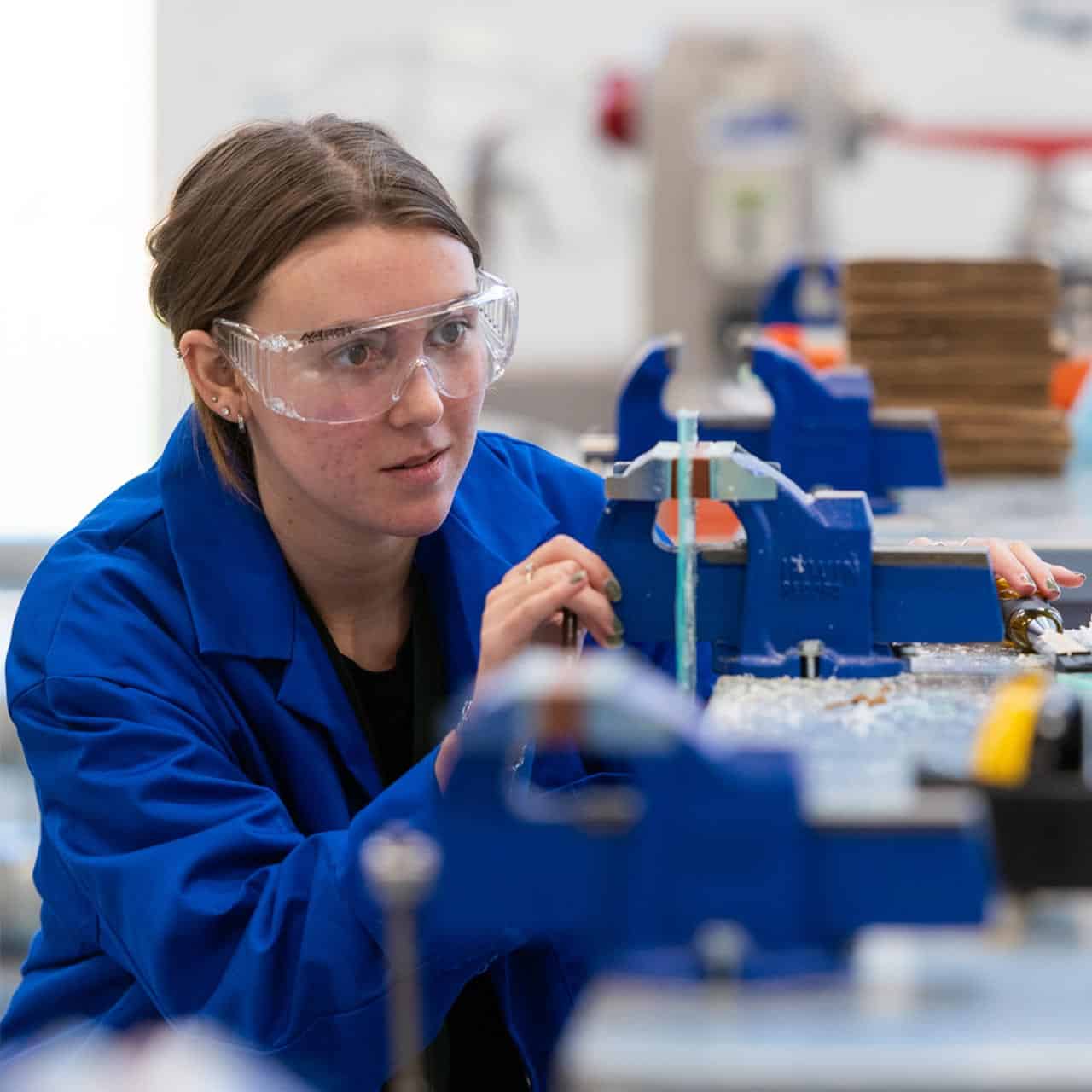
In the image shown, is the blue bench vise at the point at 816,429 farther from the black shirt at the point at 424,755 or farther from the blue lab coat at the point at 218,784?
the black shirt at the point at 424,755

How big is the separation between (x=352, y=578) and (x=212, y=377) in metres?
0.25

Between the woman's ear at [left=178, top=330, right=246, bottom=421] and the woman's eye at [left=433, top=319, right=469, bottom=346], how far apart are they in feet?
0.74

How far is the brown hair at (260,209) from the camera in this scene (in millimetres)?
1567

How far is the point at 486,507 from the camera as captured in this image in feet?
6.07

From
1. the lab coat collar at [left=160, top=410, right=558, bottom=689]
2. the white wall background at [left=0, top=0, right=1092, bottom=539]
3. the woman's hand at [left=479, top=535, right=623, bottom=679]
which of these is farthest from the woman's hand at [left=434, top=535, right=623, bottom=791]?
the white wall background at [left=0, top=0, right=1092, bottom=539]

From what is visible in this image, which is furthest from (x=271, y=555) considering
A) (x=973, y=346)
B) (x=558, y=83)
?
(x=558, y=83)

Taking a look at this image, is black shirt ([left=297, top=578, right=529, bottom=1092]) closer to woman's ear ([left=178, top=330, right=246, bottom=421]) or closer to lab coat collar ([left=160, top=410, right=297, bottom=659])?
lab coat collar ([left=160, top=410, right=297, bottom=659])

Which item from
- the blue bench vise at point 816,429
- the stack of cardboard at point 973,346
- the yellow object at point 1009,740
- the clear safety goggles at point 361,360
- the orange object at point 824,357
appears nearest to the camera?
the yellow object at point 1009,740

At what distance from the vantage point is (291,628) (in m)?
1.64

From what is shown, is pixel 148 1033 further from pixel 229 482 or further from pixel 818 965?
pixel 818 965

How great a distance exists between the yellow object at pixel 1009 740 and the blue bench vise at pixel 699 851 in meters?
0.08

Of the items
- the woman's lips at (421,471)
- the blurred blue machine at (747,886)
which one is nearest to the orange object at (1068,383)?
the woman's lips at (421,471)

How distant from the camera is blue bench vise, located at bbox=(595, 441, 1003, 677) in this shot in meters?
1.40

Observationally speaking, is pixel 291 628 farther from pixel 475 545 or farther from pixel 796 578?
pixel 796 578
